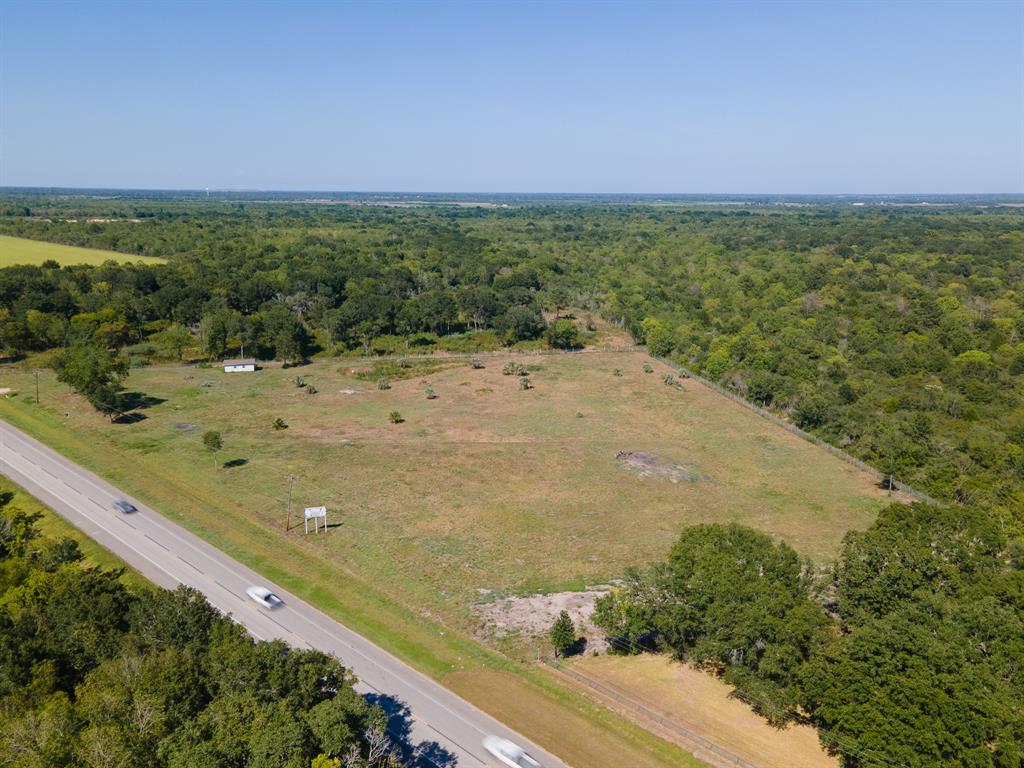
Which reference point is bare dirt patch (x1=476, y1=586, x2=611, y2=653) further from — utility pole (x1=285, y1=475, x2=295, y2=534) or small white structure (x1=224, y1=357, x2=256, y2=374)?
small white structure (x1=224, y1=357, x2=256, y2=374)

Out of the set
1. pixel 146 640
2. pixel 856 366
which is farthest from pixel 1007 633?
pixel 856 366

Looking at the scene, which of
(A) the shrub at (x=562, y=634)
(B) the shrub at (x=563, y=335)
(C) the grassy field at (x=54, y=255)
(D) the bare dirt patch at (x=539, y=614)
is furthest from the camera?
(C) the grassy field at (x=54, y=255)

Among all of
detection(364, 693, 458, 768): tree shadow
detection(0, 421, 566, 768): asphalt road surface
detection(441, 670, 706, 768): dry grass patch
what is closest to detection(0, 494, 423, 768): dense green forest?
detection(364, 693, 458, 768): tree shadow

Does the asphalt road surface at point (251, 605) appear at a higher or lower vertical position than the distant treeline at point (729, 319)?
lower

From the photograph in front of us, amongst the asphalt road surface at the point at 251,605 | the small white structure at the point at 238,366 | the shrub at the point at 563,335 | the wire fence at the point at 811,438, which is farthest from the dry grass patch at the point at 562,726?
the shrub at the point at 563,335

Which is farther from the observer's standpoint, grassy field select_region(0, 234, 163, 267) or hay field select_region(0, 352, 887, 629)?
grassy field select_region(0, 234, 163, 267)

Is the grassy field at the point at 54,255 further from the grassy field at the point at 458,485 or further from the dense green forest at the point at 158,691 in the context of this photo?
the dense green forest at the point at 158,691

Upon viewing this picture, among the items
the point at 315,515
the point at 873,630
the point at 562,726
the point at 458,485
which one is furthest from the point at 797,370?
the point at 562,726
